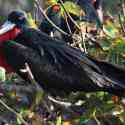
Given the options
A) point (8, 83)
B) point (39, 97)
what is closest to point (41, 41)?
point (8, 83)

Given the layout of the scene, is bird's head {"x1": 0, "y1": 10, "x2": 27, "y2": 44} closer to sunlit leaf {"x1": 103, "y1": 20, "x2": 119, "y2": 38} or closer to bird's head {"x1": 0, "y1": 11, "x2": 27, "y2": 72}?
bird's head {"x1": 0, "y1": 11, "x2": 27, "y2": 72}

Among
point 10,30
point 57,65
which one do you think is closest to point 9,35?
point 10,30

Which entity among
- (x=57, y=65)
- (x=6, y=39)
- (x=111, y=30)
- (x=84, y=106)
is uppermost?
(x=111, y=30)

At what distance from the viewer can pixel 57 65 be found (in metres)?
4.18

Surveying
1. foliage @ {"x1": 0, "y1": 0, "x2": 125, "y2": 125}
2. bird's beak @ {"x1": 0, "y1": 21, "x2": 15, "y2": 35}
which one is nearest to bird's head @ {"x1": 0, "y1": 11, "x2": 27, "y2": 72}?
bird's beak @ {"x1": 0, "y1": 21, "x2": 15, "y2": 35}

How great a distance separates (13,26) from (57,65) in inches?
25.1

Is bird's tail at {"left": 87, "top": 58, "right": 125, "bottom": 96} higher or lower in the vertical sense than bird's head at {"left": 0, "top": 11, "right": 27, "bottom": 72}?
lower

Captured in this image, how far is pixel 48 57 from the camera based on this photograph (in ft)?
13.9

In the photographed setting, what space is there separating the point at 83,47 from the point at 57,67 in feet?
0.76

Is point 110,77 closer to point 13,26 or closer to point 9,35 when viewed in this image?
point 9,35

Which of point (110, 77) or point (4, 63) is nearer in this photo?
point (110, 77)

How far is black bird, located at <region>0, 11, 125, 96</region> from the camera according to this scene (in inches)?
157

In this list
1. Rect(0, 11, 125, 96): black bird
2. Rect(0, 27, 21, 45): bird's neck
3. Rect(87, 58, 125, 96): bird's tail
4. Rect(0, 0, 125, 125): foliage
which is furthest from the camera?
Rect(0, 27, 21, 45): bird's neck

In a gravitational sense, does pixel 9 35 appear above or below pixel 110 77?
above
